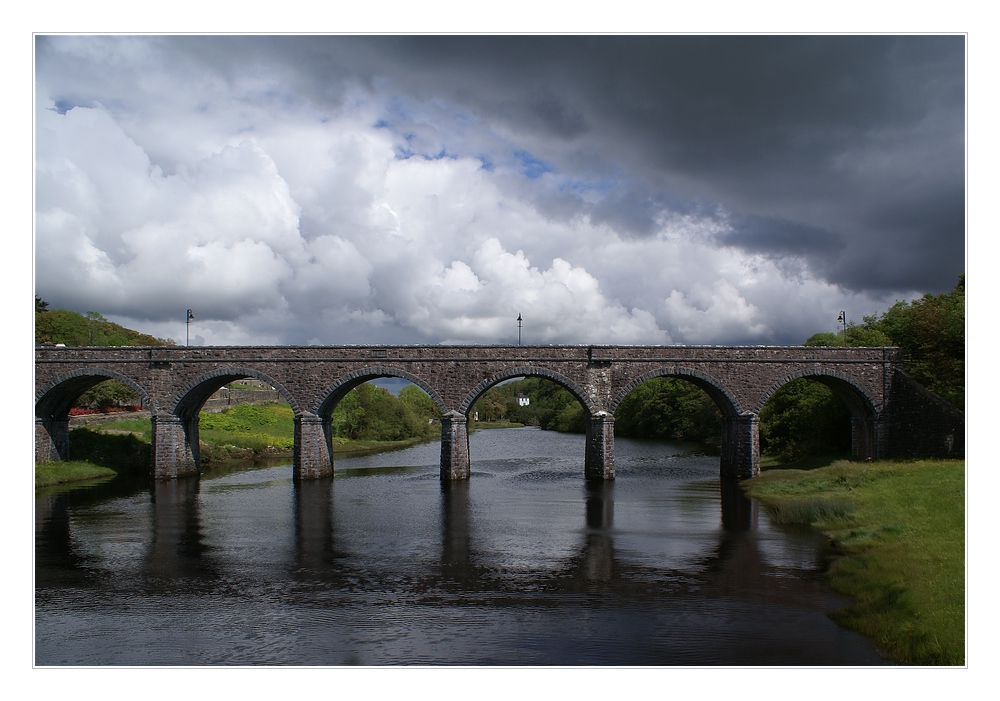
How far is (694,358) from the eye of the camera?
3894cm

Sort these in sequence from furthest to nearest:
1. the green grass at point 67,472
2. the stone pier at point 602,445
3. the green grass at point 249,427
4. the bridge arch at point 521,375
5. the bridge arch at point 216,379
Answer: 1. the green grass at point 249,427
2. the green grass at point 67,472
3. the bridge arch at point 216,379
4. the stone pier at point 602,445
5. the bridge arch at point 521,375

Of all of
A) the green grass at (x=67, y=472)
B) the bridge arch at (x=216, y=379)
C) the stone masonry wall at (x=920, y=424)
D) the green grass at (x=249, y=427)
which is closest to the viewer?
the stone masonry wall at (x=920, y=424)

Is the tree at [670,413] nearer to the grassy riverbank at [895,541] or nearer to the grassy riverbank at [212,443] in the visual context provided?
the grassy riverbank at [212,443]

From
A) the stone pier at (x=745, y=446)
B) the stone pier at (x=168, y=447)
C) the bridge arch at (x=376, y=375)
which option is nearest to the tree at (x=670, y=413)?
the stone pier at (x=745, y=446)

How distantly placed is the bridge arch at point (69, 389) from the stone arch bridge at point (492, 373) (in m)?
0.09

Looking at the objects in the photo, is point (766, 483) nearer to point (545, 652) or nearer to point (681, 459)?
point (681, 459)

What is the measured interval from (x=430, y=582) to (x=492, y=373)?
2151 centimetres

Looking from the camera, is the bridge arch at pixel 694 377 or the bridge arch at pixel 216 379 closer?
the bridge arch at pixel 694 377

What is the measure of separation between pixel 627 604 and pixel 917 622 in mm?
5917

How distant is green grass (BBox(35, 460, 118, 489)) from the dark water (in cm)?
737

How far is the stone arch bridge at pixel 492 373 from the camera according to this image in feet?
128

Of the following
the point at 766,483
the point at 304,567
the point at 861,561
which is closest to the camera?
the point at 861,561

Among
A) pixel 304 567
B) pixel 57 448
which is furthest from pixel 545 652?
pixel 57 448

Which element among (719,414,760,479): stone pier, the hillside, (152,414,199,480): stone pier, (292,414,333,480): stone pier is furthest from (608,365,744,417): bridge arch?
the hillside
